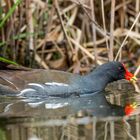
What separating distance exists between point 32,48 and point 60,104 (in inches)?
86.0

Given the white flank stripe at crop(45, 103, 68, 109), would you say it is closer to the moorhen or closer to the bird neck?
the moorhen

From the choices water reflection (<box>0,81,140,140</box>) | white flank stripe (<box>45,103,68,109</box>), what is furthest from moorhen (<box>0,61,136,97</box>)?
white flank stripe (<box>45,103,68,109</box>)

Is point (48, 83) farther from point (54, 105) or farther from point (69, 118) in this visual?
point (69, 118)

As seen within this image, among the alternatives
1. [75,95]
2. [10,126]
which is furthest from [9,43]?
[10,126]

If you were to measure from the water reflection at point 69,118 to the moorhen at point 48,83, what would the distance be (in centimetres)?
13

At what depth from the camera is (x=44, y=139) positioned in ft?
17.7

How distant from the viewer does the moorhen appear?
789cm

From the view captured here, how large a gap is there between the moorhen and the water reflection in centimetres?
13

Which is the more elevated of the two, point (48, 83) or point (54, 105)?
point (48, 83)

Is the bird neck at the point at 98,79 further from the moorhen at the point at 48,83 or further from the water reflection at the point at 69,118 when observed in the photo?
the water reflection at the point at 69,118

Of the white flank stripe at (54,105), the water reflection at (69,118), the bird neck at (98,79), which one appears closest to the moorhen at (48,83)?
the bird neck at (98,79)

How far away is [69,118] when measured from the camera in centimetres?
638

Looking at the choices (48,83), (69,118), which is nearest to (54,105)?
(48,83)

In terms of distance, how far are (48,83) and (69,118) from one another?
5.11 ft
